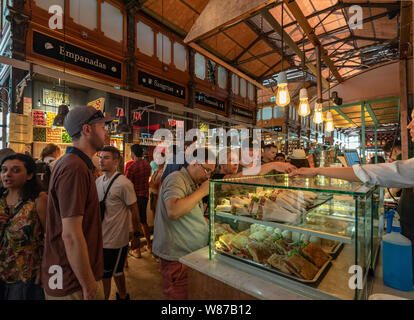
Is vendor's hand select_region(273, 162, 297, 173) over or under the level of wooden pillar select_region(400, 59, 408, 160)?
under

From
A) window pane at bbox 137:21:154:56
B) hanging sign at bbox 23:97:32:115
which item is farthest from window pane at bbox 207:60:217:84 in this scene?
Result: hanging sign at bbox 23:97:32:115

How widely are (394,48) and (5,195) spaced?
1232 centimetres

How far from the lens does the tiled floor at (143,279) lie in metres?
3.01

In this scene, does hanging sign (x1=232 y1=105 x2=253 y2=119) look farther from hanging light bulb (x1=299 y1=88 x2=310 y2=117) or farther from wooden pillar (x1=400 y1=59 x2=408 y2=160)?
wooden pillar (x1=400 y1=59 x2=408 y2=160)

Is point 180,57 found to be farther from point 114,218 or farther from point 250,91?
point 114,218

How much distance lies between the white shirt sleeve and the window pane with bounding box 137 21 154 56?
21.9ft

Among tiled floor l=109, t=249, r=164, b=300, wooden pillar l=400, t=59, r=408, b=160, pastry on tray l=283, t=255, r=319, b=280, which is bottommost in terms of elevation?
tiled floor l=109, t=249, r=164, b=300

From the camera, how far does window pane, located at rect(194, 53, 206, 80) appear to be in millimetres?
7824

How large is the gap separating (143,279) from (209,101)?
21.5 ft

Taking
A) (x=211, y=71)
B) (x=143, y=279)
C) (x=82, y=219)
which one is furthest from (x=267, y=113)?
(x=82, y=219)

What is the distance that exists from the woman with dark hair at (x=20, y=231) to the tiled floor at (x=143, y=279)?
149cm
